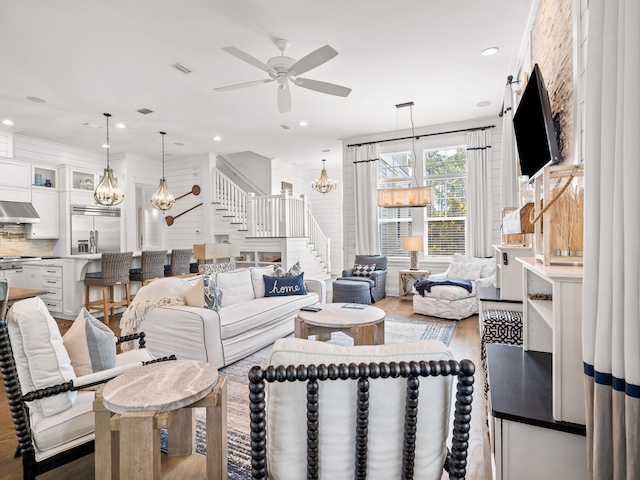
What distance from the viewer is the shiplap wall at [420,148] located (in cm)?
594

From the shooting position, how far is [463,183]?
21.2ft

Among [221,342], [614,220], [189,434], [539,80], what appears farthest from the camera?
[221,342]

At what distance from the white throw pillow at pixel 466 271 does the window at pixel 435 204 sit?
88cm

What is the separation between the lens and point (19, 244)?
21.5 feet

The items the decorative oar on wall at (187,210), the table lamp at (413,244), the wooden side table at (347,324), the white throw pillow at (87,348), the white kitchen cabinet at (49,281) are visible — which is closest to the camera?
the white throw pillow at (87,348)

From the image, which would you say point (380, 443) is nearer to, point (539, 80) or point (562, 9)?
point (539, 80)

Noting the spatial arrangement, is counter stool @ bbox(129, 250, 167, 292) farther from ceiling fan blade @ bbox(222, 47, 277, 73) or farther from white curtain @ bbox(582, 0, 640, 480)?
white curtain @ bbox(582, 0, 640, 480)

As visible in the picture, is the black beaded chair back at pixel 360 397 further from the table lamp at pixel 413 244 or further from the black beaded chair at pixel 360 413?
the table lamp at pixel 413 244

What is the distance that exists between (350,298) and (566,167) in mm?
4377

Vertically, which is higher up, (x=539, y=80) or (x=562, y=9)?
(x=562, y=9)

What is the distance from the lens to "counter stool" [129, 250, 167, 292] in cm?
534

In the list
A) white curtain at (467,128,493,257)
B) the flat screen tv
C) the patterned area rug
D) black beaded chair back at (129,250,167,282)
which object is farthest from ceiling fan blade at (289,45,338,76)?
white curtain at (467,128,493,257)

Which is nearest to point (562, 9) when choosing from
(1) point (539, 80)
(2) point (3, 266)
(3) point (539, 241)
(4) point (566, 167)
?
(1) point (539, 80)

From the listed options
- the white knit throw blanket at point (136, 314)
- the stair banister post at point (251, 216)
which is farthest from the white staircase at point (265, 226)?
the white knit throw blanket at point (136, 314)
